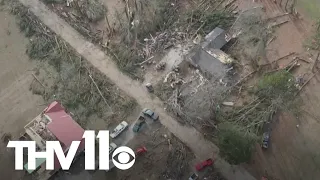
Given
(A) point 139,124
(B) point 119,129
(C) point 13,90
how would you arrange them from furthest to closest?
(C) point 13,90
(A) point 139,124
(B) point 119,129

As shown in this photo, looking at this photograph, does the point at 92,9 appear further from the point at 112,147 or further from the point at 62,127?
the point at 112,147

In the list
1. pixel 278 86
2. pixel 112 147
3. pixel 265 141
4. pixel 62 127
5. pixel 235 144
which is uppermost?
pixel 62 127

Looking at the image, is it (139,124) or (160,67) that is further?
(160,67)

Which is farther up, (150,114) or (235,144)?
(150,114)

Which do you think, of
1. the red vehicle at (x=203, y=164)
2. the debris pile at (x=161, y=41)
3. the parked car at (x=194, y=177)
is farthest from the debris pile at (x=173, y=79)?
the parked car at (x=194, y=177)

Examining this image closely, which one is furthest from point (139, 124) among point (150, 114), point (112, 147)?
point (112, 147)
